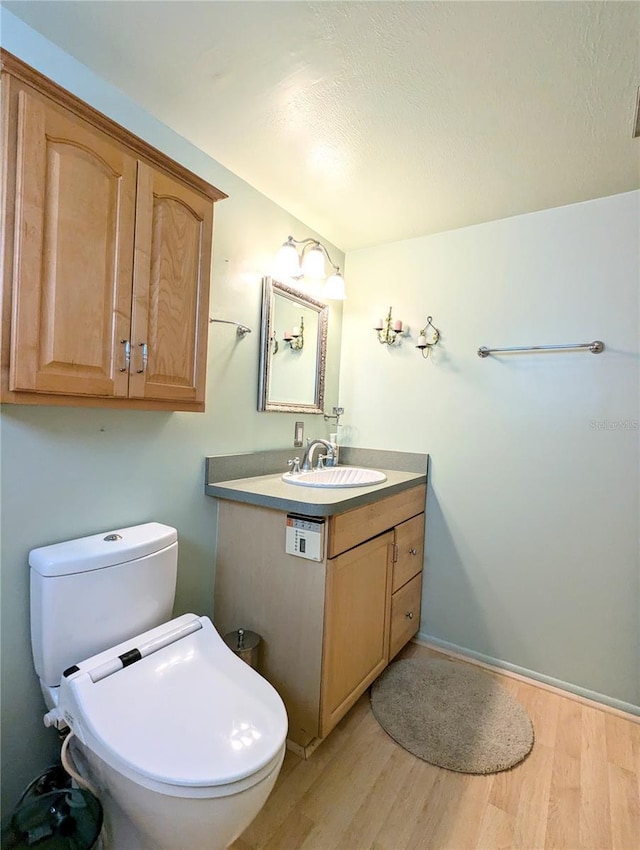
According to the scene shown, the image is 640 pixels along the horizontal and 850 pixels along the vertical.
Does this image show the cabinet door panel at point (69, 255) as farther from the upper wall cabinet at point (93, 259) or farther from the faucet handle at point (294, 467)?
the faucet handle at point (294, 467)

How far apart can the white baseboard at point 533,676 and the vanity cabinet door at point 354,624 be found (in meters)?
0.48

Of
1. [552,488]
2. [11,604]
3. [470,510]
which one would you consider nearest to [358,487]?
[470,510]

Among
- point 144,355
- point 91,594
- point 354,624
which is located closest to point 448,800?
point 354,624

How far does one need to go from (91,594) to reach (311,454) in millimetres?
1183

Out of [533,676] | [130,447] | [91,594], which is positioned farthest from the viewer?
[533,676]

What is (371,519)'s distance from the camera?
1.64 m

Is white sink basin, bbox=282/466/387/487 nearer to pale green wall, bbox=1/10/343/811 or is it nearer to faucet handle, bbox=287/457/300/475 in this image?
faucet handle, bbox=287/457/300/475

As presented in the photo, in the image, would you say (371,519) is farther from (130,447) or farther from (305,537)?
(130,447)

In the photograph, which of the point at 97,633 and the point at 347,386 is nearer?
the point at 97,633

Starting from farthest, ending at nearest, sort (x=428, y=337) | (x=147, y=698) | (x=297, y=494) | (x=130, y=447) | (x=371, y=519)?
(x=428, y=337), (x=371, y=519), (x=297, y=494), (x=130, y=447), (x=147, y=698)

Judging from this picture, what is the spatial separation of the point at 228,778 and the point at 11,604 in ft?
2.46

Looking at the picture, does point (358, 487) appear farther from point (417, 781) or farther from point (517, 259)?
point (517, 259)

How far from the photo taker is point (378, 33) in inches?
42.9

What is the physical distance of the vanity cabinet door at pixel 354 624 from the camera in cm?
141
